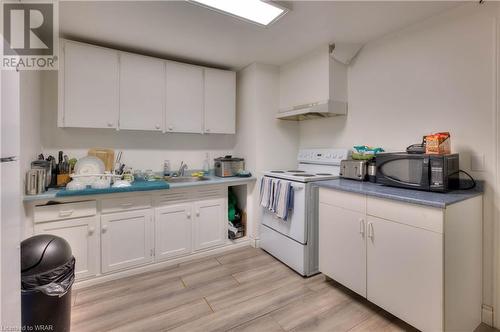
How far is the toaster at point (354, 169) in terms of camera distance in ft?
7.32

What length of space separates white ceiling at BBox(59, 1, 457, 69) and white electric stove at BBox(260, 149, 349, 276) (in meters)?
1.23

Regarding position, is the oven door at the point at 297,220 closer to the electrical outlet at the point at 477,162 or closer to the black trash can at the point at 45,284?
the electrical outlet at the point at 477,162

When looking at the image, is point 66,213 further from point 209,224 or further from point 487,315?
point 487,315

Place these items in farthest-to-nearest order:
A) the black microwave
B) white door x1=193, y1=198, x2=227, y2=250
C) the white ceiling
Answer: white door x1=193, y1=198, x2=227, y2=250 < the white ceiling < the black microwave

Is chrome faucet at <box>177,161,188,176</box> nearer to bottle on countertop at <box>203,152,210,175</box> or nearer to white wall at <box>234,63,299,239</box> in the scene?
bottle on countertop at <box>203,152,210,175</box>

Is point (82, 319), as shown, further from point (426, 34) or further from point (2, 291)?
point (426, 34)

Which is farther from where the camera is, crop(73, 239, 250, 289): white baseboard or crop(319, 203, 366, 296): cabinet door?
crop(73, 239, 250, 289): white baseboard

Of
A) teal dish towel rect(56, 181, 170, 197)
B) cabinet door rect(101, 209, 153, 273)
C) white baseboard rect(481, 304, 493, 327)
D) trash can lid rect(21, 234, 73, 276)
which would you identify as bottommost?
white baseboard rect(481, 304, 493, 327)

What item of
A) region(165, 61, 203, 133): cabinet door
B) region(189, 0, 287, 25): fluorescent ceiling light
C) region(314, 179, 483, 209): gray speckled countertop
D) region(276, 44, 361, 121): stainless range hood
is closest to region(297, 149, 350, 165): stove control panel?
region(276, 44, 361, 121): stainless range hood

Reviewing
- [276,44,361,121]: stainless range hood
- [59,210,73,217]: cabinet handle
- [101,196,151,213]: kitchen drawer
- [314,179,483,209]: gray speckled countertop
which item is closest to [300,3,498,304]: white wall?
[276,44,361,121]: stainless range hood

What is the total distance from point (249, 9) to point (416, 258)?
214 cm

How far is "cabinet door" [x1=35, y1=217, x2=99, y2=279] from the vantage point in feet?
6.72

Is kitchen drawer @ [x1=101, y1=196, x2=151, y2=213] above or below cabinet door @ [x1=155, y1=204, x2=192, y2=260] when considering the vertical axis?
above

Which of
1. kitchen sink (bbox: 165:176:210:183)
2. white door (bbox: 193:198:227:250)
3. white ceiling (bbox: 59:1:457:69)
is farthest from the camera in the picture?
kitchen sink (bbox: 165:176:210:183)
